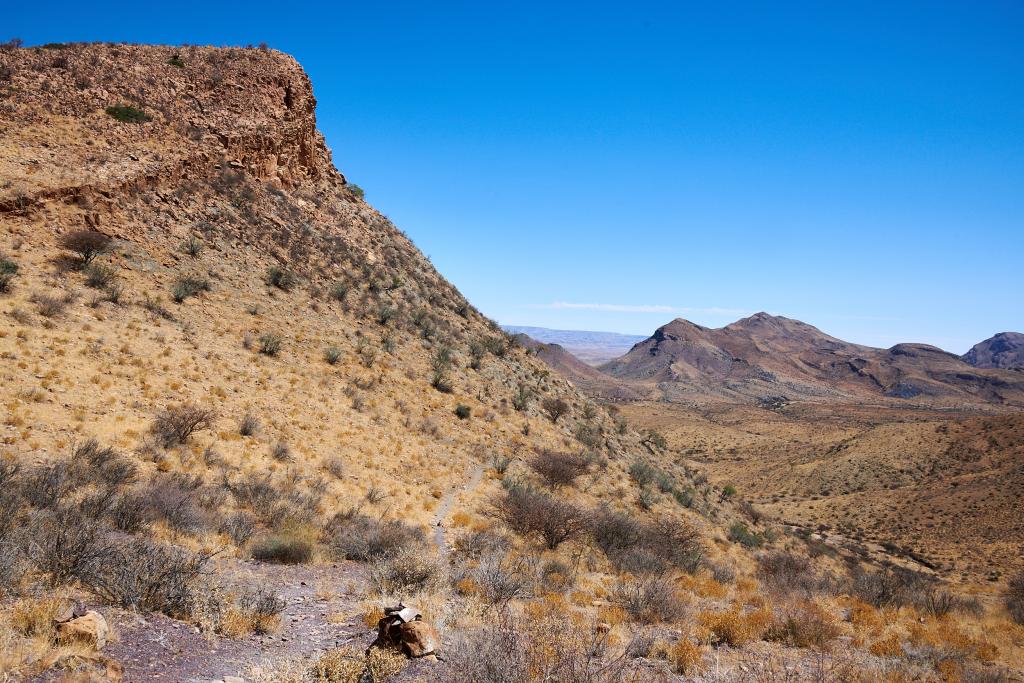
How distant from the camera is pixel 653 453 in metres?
27.5

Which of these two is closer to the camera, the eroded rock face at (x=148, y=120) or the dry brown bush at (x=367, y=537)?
the dry brown bush at (x=367, y=537)

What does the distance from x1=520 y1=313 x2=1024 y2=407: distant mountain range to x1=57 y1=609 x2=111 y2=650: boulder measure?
395ft

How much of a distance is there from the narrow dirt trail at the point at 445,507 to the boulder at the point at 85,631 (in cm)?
623

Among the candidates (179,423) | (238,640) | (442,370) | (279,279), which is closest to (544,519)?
(238,640)

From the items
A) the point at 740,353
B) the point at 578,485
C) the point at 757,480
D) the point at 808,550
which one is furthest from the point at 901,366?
the point at 578,485

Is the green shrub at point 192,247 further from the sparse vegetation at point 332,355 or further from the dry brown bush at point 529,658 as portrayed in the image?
the dry brown bush at point 529,658

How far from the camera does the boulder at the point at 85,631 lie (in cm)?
468

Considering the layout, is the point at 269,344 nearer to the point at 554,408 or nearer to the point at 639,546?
the point at 554,408

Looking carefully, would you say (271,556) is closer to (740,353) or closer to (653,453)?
(653,453)

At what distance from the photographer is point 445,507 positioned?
47.1 feet

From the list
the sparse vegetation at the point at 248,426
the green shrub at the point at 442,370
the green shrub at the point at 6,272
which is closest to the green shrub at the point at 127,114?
the green shrub at the point at 6,272

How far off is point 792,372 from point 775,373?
12.7m

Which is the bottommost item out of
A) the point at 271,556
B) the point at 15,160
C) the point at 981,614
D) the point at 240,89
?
the point at 981,614

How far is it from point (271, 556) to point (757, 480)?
55.0 metres
